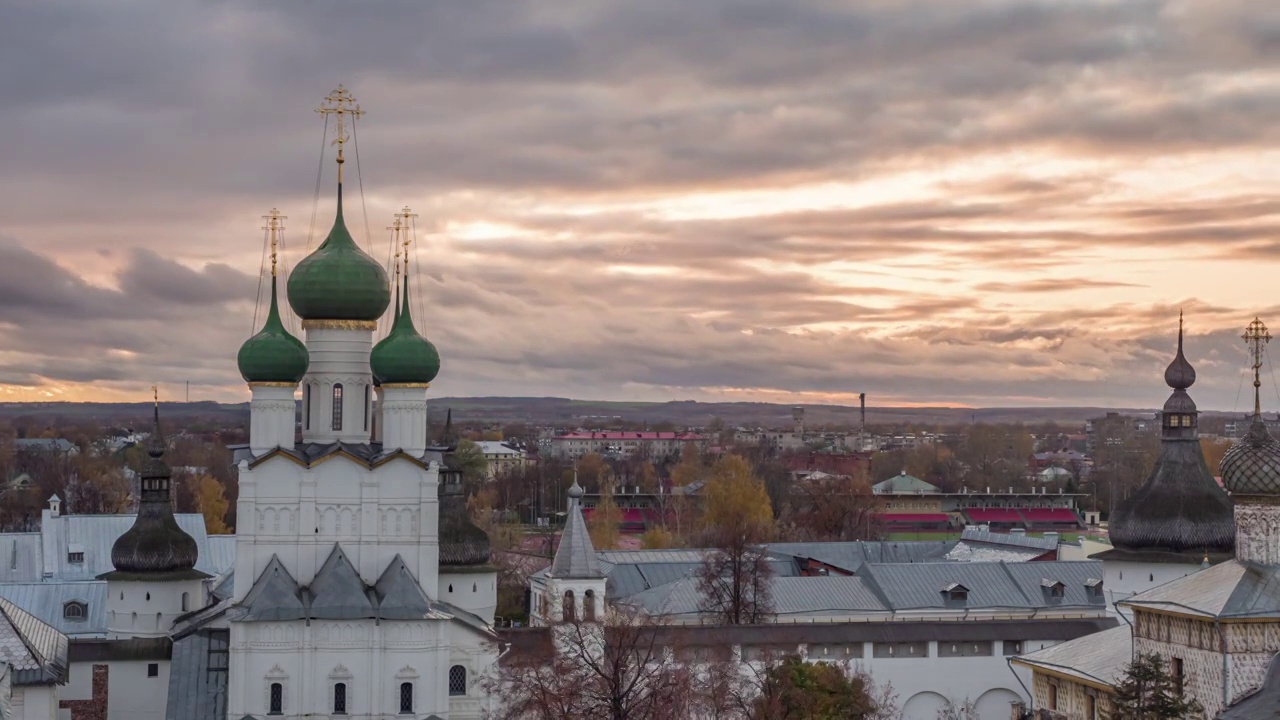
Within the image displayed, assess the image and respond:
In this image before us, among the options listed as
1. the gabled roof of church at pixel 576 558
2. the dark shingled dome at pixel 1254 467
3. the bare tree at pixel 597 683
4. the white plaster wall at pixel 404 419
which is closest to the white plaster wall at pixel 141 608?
the white plaster wall at pixel 404 419

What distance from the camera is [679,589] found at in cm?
4756

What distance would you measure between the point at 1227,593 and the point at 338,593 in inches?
652

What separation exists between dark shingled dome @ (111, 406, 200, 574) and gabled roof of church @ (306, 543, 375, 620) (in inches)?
226

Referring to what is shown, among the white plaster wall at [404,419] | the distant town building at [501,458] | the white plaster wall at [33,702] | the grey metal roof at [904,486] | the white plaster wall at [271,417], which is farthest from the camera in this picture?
the distant town building at [501,458]

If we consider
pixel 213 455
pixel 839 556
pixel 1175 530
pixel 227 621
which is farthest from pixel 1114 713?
pixel 213 455

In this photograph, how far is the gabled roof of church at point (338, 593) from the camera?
Answer: 34438 mm

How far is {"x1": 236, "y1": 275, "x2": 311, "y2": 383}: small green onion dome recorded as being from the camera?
1443 inches

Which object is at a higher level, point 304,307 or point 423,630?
point 304,307

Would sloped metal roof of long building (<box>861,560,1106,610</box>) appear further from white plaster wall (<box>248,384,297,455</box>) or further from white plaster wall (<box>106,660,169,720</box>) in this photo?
white plaster wall (<box>106,660,169,720</box>)

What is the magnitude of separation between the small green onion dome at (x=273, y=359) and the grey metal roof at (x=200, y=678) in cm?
524

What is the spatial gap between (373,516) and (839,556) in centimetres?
2830

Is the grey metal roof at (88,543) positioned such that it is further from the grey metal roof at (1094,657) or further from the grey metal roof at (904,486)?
the grey metal roof at (904,486)

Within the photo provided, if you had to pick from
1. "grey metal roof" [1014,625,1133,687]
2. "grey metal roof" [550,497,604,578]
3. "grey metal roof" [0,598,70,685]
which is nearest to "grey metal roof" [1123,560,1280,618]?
"grey metal roof" [1014,625,1133,687]

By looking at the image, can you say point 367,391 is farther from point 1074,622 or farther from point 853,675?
point 1074,622
